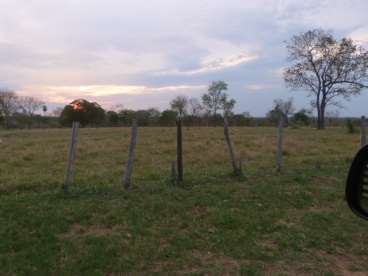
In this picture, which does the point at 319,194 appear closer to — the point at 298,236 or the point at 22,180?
the point at 298,236

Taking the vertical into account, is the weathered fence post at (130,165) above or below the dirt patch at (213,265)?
above

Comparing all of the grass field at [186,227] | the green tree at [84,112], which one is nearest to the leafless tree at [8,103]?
the green tree at [84,112]

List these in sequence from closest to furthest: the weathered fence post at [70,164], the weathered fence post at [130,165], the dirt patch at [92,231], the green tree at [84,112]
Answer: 1. the dirt patch at [92,231]
2. the weathered fence post at [70,164]
3. the weathered fence post at [130,165]
4. the green tree at [84,112]

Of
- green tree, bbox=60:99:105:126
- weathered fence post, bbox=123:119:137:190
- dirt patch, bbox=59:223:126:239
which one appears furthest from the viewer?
green tree, bbox=60:99:105:126

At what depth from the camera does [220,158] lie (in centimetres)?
1304

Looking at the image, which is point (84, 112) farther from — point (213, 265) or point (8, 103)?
point (213, 265)

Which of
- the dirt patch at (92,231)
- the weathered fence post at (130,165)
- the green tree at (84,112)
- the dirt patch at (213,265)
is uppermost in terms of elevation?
the green tree at (84,112)

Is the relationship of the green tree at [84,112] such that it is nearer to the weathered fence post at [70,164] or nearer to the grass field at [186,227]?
the grass field at [186,227]

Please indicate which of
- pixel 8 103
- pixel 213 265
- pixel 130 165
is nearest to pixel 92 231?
pixel 213 265

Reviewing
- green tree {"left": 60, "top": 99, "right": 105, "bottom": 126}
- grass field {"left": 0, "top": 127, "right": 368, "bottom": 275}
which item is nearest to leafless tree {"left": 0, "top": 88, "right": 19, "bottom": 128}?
green tree {"left": 60, "top": 99, "right": 105, "bottom": 126}

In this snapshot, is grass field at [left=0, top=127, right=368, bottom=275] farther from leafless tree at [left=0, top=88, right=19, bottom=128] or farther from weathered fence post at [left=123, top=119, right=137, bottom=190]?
leafless tree at [left=0, top=88, right=19, bottom=128]

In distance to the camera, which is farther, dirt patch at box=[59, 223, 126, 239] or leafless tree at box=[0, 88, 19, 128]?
leafless tree at box=[0, 88, 19, 128]

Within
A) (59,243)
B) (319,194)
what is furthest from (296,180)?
(59,243)

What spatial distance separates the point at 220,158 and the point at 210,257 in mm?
8668
